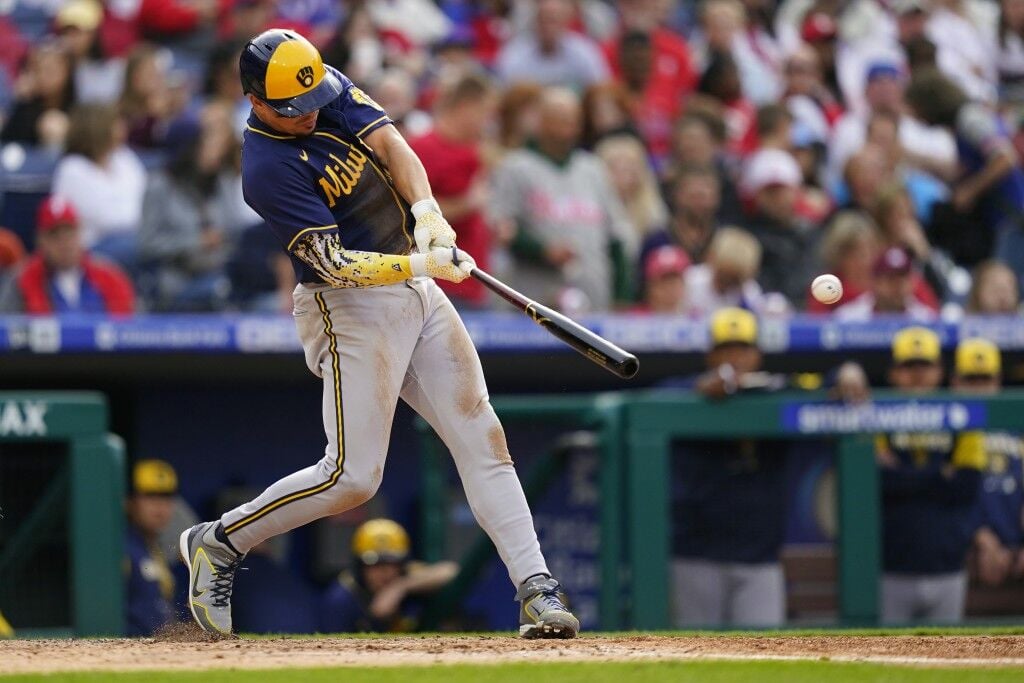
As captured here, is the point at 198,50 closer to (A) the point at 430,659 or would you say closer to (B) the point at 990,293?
(B) the point at 990,293

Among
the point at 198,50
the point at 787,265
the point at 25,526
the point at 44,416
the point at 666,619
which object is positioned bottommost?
the point at 666,619

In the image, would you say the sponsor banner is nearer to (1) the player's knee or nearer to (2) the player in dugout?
(2) the player in dugout

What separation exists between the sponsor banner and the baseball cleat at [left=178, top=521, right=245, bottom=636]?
3015mm

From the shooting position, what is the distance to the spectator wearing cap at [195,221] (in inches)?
338

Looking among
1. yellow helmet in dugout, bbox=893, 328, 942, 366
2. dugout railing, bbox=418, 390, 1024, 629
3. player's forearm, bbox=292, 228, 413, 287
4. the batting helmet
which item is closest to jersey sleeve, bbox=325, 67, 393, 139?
the batting helmet

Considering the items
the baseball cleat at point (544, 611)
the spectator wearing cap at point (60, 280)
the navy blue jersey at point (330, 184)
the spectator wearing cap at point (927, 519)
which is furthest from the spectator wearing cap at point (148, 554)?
the spectator wearing cap at point (927, 519)

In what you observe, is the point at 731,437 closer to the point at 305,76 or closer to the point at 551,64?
the point at 305,76

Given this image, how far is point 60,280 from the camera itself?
324 inches

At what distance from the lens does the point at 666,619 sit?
7117 millimetres

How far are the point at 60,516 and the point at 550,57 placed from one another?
199 inches

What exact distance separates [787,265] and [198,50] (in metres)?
3.91

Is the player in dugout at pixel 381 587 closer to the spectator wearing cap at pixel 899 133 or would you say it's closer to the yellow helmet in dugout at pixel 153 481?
the yellow helmet in dugout at pixel 153 481

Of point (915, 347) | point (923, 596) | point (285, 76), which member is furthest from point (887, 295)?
point (285, 76)

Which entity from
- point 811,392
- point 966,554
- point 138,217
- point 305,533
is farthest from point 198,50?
point 966,554
